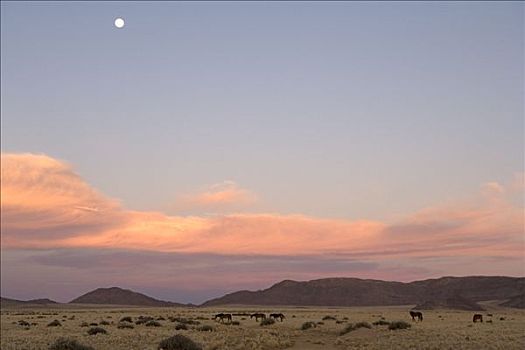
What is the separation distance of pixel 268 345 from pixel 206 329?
14.2 metres

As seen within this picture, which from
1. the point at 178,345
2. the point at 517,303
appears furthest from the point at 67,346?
the point at 517,303

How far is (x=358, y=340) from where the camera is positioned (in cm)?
3997

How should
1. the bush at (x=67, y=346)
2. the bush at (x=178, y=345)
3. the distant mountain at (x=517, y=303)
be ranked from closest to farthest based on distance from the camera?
the bush at (x=67, y=346)
the bush at (x=178, y=345)
the distant mountain at (x=517, y=303)

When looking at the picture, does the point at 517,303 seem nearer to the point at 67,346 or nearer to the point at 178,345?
the point at 178,345

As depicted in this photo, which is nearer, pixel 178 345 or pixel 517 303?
pixel 178 345

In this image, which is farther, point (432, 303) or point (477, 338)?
point (432, 303)

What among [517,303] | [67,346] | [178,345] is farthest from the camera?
[517,303]

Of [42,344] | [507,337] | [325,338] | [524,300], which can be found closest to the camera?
[507,337]

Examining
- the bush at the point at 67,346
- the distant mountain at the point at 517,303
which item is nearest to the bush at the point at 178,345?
the bush at the point at 67,346

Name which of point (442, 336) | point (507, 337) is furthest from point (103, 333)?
point (507, 337)

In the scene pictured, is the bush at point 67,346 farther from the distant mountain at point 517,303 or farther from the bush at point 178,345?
the distant mountain at point 517,303

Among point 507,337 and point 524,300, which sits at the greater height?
point 507,337

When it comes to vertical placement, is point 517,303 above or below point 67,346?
below

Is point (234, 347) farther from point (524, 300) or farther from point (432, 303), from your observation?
point (524, 300)
